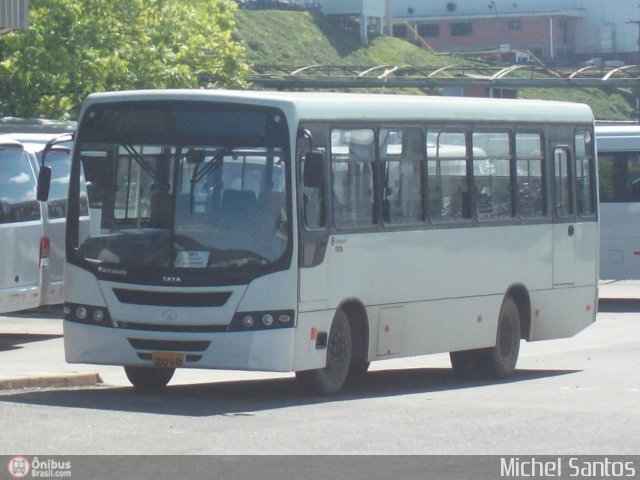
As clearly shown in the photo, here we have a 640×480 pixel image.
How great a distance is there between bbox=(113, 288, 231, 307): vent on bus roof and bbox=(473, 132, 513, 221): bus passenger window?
4.08 metres

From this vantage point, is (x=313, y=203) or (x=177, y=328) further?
(x=313, y=203)

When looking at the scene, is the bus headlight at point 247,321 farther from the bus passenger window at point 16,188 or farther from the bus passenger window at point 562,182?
the bus passenger window at point 16,188

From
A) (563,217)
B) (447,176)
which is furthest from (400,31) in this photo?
(447,176)

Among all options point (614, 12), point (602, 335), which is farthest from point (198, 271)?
point (614, 12)

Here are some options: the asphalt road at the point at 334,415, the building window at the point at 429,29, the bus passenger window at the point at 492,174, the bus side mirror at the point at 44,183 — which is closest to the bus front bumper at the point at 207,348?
the asphalt road at the point at 334,415

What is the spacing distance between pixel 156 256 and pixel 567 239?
247 inches

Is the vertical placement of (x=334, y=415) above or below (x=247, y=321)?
below

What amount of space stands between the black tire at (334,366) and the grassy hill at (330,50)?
199ft

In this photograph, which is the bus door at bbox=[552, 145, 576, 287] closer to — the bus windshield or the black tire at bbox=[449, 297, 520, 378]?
the black tire at bbox=[449, 297, 520, 378]

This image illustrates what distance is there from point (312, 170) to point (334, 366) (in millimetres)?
1902

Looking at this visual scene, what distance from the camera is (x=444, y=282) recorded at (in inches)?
596

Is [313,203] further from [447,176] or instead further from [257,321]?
[447,176]

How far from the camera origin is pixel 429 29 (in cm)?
11012
